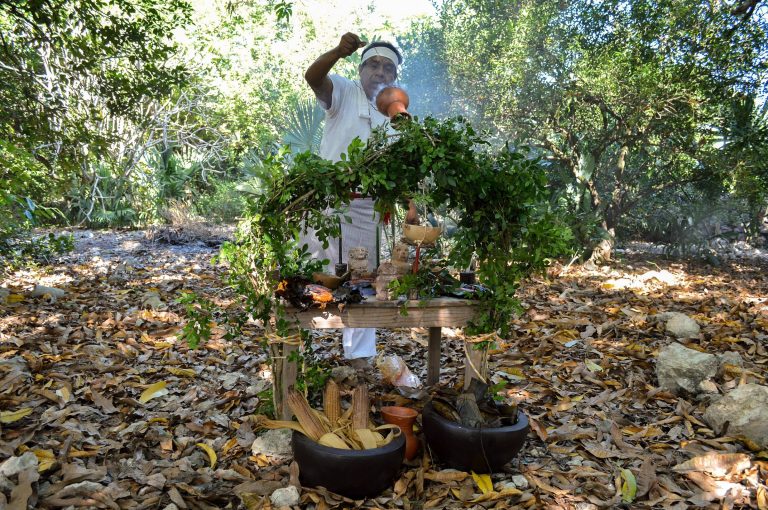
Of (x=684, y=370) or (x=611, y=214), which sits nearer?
(x=684, y=370)

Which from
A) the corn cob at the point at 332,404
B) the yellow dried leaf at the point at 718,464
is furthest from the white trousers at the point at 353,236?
the yellow dried leaf at the point at 718,464

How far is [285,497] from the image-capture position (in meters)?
2.34

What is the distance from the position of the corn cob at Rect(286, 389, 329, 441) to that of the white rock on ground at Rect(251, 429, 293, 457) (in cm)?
29

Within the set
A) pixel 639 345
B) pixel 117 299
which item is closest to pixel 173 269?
pixel 117 299

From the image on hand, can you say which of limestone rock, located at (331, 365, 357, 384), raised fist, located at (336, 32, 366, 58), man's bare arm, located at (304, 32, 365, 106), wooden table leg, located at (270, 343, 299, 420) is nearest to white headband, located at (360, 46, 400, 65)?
man's bare arm, located at (304, 32, 365, 106)

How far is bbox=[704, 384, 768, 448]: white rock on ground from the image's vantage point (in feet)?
9.15

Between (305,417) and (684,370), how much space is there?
2.44m

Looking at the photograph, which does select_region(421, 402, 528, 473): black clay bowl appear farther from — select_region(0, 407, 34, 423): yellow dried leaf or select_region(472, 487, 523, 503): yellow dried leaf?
select_region(0, 407, 34, 423): yellow dried leaf

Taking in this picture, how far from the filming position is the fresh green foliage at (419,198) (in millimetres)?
2549

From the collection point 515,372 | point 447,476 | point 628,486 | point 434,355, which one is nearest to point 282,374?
point 447,476

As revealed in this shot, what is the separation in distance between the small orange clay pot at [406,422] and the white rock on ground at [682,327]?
280 cm

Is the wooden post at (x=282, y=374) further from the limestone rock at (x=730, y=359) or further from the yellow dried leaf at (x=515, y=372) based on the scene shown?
the limestone rock at (x=730, y=359)

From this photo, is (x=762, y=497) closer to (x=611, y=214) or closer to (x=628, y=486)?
(x=628, y=486)

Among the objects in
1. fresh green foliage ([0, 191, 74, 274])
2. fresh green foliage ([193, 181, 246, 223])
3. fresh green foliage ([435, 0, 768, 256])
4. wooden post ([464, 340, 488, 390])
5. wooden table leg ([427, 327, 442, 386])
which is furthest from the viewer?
fresh green foliage ([193, 181, 246, 223])
